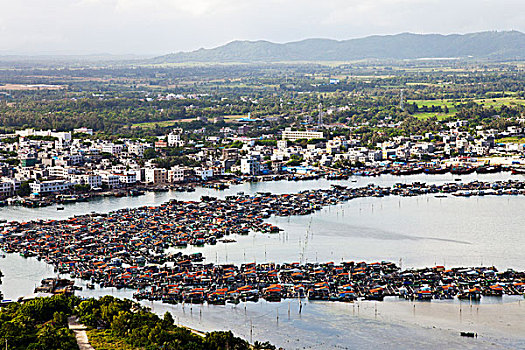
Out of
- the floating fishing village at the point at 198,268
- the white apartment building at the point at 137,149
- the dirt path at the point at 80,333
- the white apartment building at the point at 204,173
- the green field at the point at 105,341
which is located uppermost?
the green field at the point at 105,341

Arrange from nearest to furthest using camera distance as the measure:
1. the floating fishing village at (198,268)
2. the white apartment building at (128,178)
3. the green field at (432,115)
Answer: the floating fishing village at (198,268) → the white apartment building at (128,178) → the green field at (432,115)

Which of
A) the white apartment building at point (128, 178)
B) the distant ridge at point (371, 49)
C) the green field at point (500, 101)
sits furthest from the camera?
the distant ridge at point (371, 49)

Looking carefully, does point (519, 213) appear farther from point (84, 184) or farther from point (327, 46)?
point (327, 46)

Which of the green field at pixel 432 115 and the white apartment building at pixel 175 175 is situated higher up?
the white apartment building at pixel 175 175

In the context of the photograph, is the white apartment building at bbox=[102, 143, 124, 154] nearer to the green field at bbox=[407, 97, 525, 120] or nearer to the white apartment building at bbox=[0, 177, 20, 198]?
the white apartment building at bbox=[0, 177, 20, 198]

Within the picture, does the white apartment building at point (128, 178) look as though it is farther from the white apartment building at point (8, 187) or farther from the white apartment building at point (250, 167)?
the white apartment building at point (250, 167)

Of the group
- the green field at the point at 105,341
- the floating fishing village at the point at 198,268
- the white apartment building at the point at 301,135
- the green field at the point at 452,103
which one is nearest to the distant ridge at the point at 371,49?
the green field at the point at 452,103

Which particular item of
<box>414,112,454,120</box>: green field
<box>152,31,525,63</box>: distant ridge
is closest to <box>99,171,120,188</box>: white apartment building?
<box>414,112,454,120</box>: green field
